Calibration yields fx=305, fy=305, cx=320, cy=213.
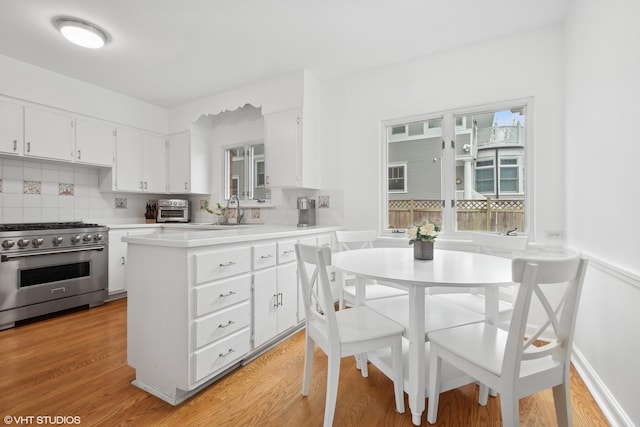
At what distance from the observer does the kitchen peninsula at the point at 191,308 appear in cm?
166

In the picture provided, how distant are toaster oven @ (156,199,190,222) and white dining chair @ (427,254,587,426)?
380 cm

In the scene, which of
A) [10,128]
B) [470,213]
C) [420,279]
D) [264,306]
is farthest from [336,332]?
[10,128]

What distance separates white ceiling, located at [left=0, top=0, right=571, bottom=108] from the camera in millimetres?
2234

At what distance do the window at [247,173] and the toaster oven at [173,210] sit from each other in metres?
0.60

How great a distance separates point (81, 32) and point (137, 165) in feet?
6.02

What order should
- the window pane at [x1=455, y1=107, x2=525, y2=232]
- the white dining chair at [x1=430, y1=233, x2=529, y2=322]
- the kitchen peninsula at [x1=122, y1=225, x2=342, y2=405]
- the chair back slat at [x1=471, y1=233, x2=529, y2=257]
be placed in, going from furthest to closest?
the window pane at [x1=455, y1=107, x2=525, y2=232] < the chair back slat at [x1=471, y1=233, x2=529, y2=257] < the white dining chair at [x1=430, y1=233, x2=529, y2=322] < the kitchen peninsula at [x1=122, y1=225, x2=342, y2=405]

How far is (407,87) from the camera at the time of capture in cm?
306

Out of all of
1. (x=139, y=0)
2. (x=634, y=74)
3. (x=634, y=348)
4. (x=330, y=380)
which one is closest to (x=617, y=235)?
(x=634, y=348)

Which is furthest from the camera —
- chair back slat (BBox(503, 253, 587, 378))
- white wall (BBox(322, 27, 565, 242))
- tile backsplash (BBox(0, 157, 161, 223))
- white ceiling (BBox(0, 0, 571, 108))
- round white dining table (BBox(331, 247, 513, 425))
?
tile backsplash (BBox(0, 157, 161, 223))

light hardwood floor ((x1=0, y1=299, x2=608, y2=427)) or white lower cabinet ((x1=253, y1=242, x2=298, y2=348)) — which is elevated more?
white lower cabinet ((x1=253, y1=242, x2=298, y2=348))

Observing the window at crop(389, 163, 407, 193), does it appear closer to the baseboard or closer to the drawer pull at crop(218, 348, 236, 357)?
the baseboard

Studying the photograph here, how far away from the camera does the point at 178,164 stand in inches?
166

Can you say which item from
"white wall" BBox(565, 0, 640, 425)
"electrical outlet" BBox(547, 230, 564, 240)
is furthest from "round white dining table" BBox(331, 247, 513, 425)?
"electrical outlet" BBox(547, 230, 564, 240)

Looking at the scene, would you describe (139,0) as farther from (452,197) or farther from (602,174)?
(602,174)
